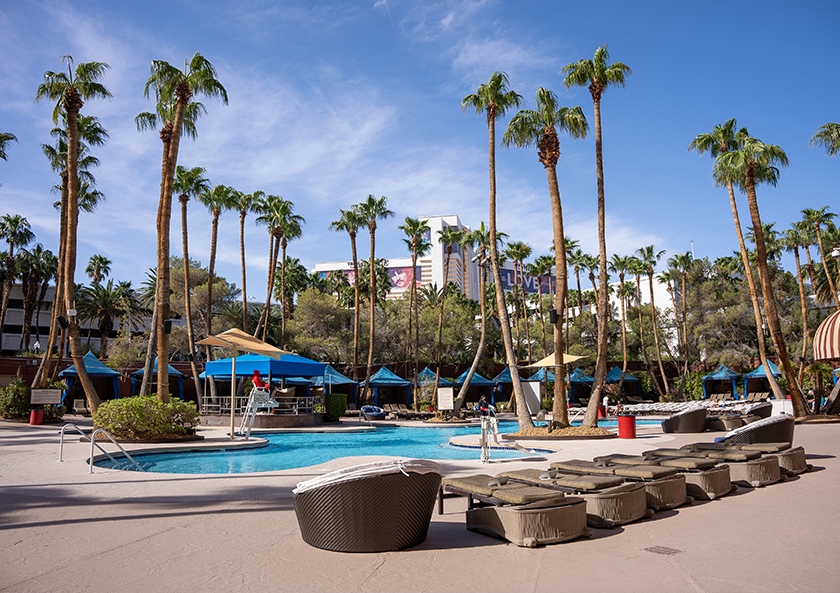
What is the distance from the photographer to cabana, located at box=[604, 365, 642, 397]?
42.1 meters

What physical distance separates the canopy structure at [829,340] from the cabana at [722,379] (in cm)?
2653

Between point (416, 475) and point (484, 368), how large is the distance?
41.0 metres

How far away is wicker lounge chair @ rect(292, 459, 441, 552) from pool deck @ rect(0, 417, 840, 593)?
12 centimetres

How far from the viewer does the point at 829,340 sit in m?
14.2

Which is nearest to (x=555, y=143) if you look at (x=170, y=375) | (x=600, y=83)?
(x=600, y=83)

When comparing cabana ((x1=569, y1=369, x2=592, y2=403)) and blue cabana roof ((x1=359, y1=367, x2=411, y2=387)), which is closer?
blue cabana roof ((x1=359, y1=367, x2=411, y2=387))

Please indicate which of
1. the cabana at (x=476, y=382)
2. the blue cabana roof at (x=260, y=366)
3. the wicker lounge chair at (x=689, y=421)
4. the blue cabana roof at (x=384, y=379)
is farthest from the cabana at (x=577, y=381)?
the blue cabana roof at (x=260, y=366)

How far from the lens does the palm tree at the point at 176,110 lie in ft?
51.7

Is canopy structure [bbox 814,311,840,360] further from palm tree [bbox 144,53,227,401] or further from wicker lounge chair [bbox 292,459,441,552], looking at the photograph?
palm tree [bbox 144,53,227,401]

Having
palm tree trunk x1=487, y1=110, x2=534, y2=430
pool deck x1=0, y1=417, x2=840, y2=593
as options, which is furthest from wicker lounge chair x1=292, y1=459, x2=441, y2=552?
palm tree trunk x1=487, y1=110, x2=534, y2=430

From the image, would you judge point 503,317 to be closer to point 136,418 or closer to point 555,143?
point 555,143

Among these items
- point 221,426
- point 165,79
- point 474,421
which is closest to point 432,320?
point 474,421

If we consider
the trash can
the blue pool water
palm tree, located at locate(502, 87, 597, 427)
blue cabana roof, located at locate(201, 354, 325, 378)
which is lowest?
the blue pool water

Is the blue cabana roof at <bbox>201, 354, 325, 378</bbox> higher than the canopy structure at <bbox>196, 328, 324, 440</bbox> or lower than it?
lower
